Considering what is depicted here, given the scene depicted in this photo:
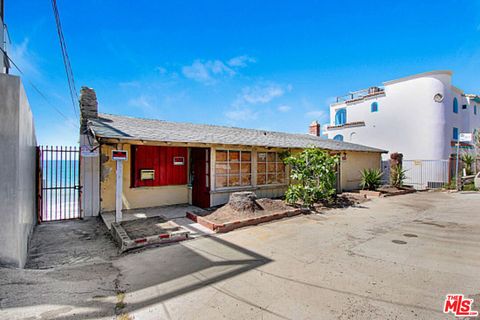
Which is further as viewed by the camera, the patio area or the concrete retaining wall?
the patio area

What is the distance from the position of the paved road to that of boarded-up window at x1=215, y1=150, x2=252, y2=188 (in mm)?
3204

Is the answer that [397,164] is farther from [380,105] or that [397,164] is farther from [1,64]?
[1,64]

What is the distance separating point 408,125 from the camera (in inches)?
699

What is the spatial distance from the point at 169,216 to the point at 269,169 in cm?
500

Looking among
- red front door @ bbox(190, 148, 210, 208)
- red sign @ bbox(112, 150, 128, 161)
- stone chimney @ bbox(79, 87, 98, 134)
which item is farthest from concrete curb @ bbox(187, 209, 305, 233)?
stone chimney @ bbox(79, 87, 98, 134)

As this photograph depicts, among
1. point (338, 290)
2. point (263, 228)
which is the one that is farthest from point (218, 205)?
point (338, 290)

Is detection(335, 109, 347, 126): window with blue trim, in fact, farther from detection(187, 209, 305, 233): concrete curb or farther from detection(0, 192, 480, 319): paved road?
detection(0, 192, 480, 319): paved road

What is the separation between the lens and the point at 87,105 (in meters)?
8.37

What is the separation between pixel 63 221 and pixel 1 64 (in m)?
4.63

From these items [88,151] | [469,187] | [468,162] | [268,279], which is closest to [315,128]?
[468,162]

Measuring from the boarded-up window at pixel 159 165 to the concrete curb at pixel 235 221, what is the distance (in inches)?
94.8

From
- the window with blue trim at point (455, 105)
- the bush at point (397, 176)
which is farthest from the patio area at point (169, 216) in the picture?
the window with blue trim at point (455, 105)

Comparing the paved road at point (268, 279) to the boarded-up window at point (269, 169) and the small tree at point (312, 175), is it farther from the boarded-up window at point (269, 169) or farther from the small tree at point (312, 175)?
the boarded-up window at point (269, 169)

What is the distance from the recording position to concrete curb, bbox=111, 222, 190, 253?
4750 mm
